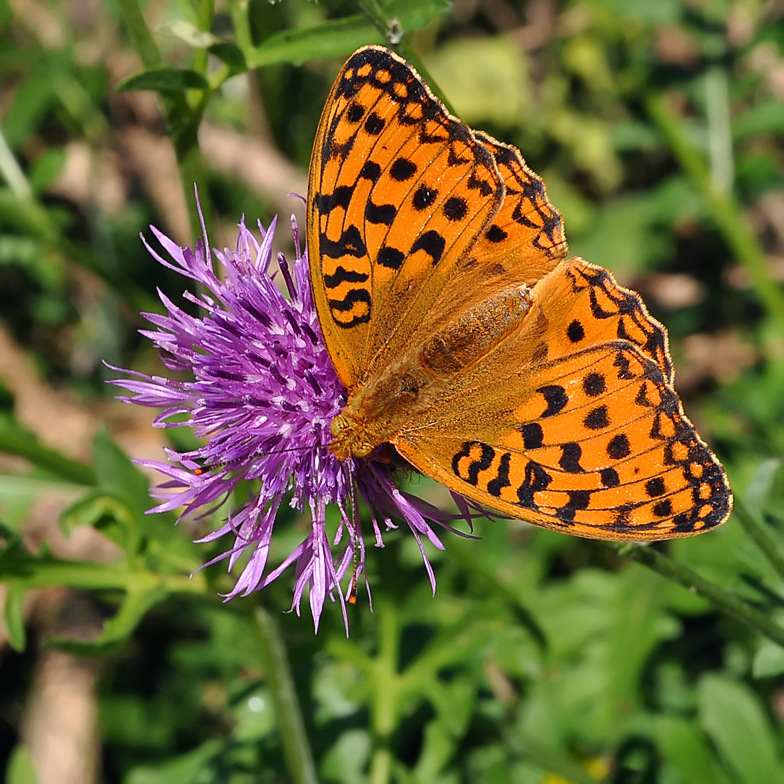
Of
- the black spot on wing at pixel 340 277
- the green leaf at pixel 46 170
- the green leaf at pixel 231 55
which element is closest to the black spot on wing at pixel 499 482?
the black spot on wing at pixel 340 277

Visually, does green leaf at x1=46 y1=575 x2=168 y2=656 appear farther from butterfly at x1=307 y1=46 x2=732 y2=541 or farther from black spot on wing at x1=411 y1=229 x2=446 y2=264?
black spot on wing at x1=411 y1=229 x2=446 y2=264

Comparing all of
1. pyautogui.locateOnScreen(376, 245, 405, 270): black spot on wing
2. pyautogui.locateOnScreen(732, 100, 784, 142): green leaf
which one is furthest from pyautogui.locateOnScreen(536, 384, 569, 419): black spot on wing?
pyautogui.locateOnScreen(732, 100, 784, 142): green leaf

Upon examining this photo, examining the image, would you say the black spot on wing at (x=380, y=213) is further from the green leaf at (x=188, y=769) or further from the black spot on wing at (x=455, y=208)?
the green leaf at (x=188, y=769)

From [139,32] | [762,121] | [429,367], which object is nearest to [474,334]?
[429,367]

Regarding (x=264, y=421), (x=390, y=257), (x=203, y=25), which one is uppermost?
(x=203, y=25)

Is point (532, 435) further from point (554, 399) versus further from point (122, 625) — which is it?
point (122, 625)

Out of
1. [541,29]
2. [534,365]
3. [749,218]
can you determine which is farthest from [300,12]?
[534,365]
